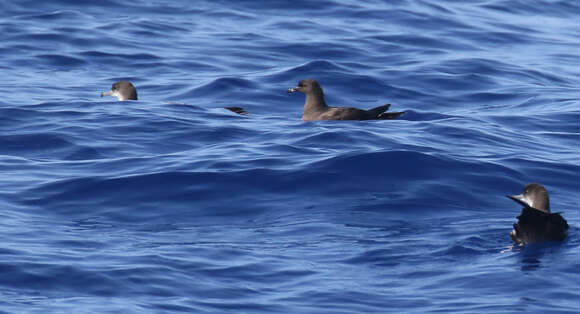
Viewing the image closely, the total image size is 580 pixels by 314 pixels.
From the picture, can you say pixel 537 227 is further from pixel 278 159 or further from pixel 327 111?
pixel 327 111

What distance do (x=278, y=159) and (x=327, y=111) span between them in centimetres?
334

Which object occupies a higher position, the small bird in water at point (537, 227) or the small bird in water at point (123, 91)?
the small bird in water at point (123, 91)

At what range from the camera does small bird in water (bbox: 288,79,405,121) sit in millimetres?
15164

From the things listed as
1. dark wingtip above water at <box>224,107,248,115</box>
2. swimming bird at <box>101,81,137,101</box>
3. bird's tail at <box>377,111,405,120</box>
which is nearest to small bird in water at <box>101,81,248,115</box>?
swimming bird at <box>101,81,137,101</box>

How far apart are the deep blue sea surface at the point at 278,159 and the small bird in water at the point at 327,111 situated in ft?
0.93

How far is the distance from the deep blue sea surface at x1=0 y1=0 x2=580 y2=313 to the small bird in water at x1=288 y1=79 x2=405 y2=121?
28 cm

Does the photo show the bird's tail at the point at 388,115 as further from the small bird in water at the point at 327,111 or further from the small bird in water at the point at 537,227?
the small bird in water at the point at 537,227

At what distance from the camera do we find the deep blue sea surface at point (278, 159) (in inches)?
317

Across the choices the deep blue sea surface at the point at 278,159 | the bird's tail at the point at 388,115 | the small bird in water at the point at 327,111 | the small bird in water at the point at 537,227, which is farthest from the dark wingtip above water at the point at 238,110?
the small bird in water at the point at 537,227

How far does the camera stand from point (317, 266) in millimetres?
8508

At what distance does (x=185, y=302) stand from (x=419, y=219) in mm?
3174

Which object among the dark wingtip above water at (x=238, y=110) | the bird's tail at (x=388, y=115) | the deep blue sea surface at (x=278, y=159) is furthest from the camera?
the dark wingtip above water at (x=238, y=110)

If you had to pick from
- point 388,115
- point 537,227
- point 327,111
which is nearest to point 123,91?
point 327,111

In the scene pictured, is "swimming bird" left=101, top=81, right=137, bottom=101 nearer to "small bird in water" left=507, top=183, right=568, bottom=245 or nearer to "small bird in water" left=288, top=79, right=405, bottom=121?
"small bird in water" left=288, top=79, right=405, bottom=121
